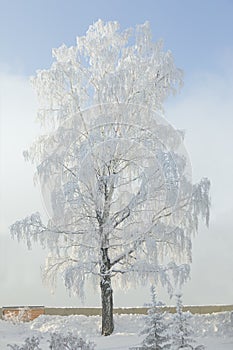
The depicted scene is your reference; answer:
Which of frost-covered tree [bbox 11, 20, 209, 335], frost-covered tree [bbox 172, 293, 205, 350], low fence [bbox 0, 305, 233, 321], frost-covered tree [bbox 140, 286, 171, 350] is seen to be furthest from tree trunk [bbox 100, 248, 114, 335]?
frost-covered tree [bbox 140, 286, 171, 350]

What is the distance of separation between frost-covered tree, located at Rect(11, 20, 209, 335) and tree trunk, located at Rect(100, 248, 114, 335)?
11 millimetres

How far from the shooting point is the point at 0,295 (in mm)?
5555

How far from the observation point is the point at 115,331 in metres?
6.20

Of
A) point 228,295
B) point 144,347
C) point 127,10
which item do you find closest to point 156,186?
point 228,295

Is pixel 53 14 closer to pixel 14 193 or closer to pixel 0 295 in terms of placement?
pixel 14 193

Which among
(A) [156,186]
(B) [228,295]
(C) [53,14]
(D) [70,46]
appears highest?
(D) [70,46]

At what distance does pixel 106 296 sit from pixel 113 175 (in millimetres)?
1346

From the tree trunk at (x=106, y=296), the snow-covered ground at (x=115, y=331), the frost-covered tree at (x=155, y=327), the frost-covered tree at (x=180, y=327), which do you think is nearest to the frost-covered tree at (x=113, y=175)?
the tree trunk at (x=106, y=296)

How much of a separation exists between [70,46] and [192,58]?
203 cm

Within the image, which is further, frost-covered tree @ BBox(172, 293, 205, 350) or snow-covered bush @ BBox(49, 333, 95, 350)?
frost-covered tree @ BBox(172, 293, 205, 350)

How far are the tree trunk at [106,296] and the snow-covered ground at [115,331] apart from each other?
4.1 inches

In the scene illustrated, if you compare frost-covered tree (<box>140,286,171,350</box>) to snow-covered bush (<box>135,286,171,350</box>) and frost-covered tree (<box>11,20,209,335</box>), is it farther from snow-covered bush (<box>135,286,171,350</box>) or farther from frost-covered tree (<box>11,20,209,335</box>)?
frost-covered tree (<box>11,20,209,335</box>)

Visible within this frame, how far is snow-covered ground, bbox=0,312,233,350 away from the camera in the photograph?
5.34 meters

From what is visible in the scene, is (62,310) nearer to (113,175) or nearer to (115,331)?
(115,331)
